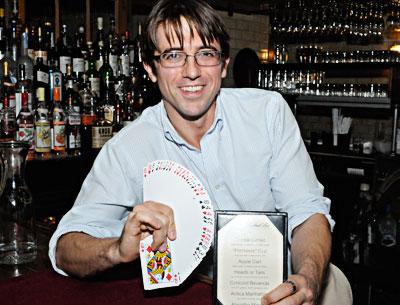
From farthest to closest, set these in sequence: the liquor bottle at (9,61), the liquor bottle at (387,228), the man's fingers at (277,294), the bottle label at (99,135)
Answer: the liquor bottle at (387,228) → the bottle label at (99,135) → the liquor bottle at (9,61) → the man's fingers at (277,294)

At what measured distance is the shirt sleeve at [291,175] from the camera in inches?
54.6

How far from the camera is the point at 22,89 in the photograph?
9.77 ft

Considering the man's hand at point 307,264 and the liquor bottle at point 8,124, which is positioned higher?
the liquor bottle at point 8,124

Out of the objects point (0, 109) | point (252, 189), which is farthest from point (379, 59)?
point (252, 189)

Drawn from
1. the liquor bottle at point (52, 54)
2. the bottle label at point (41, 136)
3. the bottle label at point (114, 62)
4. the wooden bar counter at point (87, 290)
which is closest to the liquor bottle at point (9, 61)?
the liquor bottle at point (52, 54)

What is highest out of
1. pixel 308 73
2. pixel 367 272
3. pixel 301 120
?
pixel 308 73

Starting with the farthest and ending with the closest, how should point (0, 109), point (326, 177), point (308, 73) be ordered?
point (308, 73), point (326, 177), point (0, 109)

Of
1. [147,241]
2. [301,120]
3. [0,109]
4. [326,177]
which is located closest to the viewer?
[147,241]

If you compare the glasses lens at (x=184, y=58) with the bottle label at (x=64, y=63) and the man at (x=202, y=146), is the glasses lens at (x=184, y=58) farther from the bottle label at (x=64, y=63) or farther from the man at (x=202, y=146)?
the bottle label at (x=64, y=63)

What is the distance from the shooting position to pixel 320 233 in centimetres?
130

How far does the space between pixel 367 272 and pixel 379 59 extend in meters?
2.59

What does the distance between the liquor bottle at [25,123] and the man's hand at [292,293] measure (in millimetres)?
2032

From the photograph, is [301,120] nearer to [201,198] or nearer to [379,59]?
[379,59]

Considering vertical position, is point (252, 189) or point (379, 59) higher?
point (379, 59)
